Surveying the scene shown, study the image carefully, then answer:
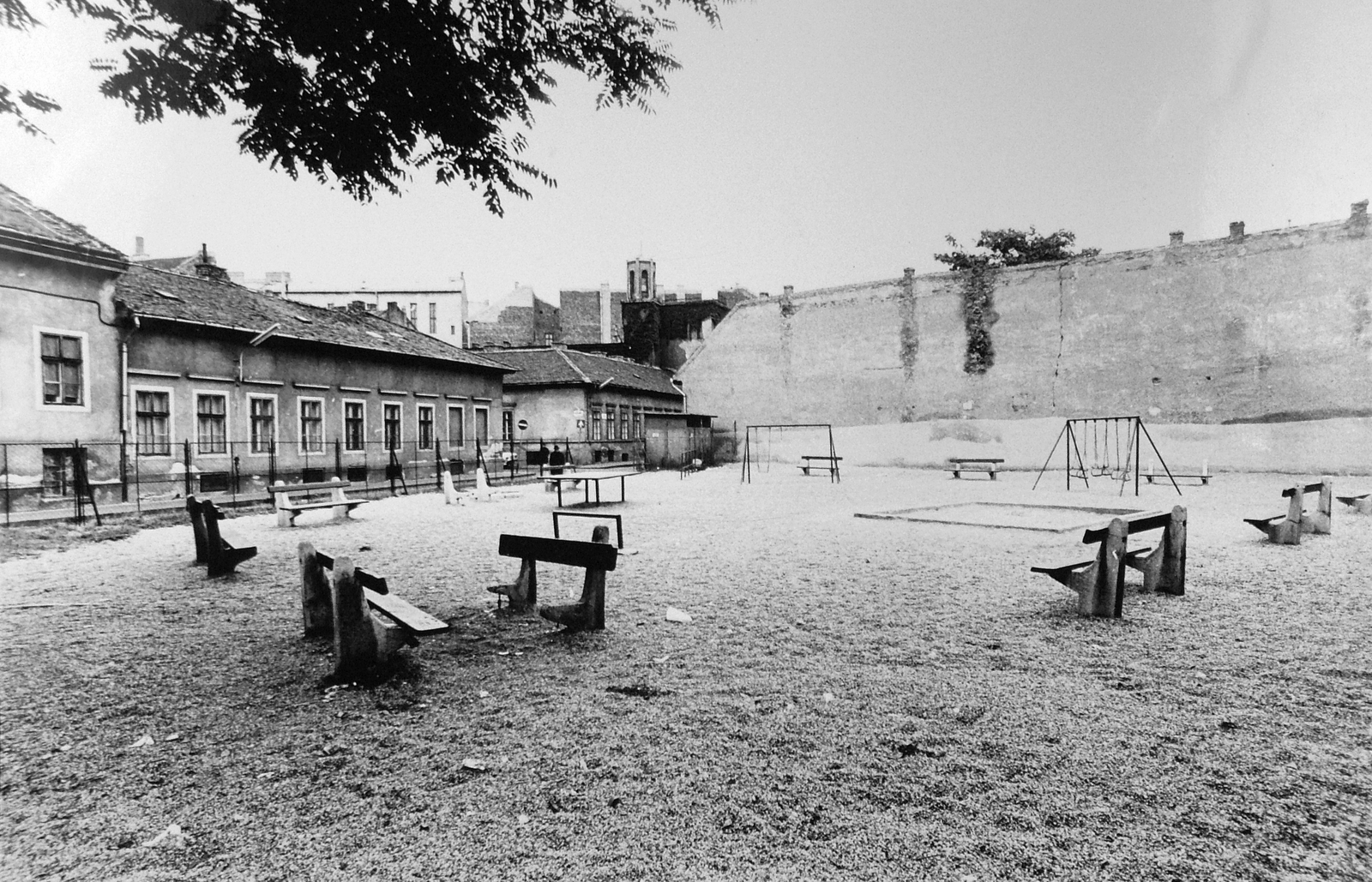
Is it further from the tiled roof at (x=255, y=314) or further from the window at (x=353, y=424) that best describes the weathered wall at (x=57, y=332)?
the window at (x=353, y=424)

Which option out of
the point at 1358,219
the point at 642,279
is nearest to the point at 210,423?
the point at 1358,219

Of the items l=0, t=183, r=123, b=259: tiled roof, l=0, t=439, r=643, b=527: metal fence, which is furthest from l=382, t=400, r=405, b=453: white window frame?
l=0, t=183, r=123, b=259: tiled roof

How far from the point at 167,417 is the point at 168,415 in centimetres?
5

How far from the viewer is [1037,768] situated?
2.87m

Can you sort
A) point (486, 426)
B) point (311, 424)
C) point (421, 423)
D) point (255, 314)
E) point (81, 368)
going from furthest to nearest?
point (486, 426) < point (421, 423) < point (311, 424) < point (255, 314) < point (81, 368)

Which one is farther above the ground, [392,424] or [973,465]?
[392,424]

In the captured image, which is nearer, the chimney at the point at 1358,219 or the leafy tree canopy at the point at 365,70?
the leafy tree canopy at the point at 365,70

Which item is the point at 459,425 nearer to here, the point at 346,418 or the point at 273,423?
the point at 346,418

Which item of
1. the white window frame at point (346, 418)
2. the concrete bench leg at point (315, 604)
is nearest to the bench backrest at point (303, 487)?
the concrete bench leg at point (315, 604)

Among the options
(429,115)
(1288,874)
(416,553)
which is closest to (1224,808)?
(1288,874)

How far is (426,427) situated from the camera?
961 inches

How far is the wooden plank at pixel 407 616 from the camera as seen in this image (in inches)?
146

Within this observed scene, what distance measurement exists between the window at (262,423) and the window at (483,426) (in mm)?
8139

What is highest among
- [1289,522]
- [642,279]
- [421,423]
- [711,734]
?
[642,279]
